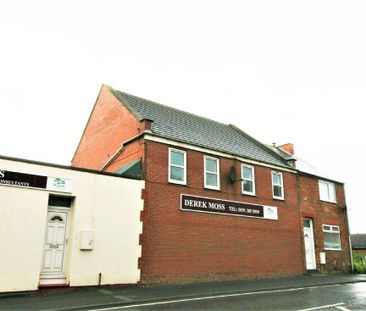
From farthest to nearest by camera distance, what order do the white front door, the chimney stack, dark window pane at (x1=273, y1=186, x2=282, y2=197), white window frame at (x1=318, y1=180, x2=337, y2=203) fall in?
1. the chimney stack
2. white window frame at (x1=318, y1=180, x2=337, y2=203)
3. the white front door
4. dark window pane at (x1=273, y1=186, x2=282, y2=197)

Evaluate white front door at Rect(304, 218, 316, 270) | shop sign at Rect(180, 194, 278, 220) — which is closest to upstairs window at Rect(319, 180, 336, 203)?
white front door at Rect(304, 218, 316, 270)

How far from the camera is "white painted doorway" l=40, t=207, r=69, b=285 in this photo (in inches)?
470

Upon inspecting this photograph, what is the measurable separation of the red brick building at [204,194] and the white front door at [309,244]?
0.17 m

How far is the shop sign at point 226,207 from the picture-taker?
15560 mm

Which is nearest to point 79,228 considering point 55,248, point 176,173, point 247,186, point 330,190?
point 55,248

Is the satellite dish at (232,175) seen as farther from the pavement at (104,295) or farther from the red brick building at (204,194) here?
the pavement at (104,295)

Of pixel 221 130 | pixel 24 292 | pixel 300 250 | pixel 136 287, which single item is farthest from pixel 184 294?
pixel 221 130

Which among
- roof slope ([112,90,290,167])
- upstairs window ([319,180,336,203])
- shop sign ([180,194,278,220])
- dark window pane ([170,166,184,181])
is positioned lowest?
shop sign ([180,194,278,220])

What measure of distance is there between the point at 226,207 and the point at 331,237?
31.9ft

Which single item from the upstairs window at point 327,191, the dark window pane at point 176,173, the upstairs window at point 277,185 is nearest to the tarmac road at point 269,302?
the dark window pane at point 176,173

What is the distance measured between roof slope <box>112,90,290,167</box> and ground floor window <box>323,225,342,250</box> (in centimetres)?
518

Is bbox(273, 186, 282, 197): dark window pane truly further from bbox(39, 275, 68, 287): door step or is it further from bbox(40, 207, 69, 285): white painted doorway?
bbox(39, 275, 68, 287): door step

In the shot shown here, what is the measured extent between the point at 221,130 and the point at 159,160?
26.2ft

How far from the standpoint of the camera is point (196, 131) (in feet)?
62.2
